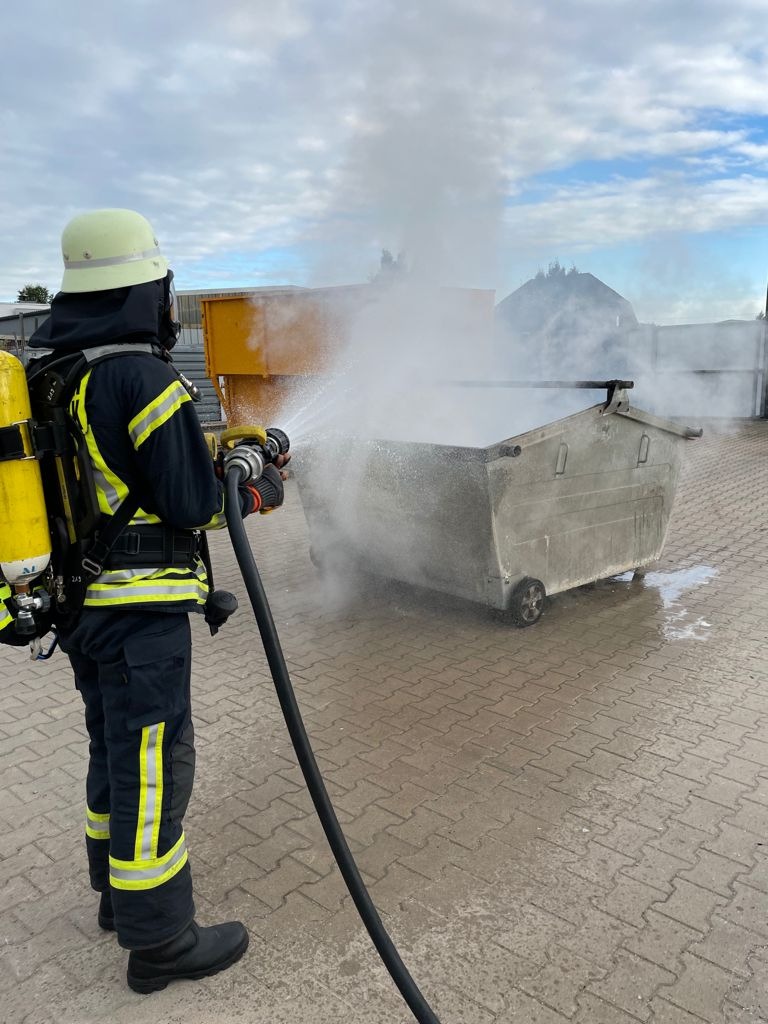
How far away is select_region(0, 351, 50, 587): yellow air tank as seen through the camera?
2.02 m

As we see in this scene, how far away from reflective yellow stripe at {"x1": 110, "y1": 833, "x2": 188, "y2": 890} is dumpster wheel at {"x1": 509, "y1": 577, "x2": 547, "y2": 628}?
2881 millimetres

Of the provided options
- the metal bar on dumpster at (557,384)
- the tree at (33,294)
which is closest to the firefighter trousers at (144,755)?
the metal bar on dumpster at (557,384)

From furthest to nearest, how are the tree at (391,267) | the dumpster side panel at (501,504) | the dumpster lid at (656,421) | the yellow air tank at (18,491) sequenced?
the tree at (391,267) → the dumpster lid at (656,421) → the dumpster side panel at (501,504) → the yellow air tank at (18,491)

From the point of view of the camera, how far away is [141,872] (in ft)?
7.20

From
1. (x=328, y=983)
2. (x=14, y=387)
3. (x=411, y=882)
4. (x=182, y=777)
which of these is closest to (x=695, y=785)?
(x=411, y=882)

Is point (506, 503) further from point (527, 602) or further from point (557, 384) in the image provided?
point (557, 384)

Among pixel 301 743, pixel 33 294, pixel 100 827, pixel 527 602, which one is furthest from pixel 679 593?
pixel 33 294

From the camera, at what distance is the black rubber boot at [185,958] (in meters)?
2.22

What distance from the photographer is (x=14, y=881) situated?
270cm

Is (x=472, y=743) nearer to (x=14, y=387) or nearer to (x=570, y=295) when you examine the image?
(x=14, y=387)

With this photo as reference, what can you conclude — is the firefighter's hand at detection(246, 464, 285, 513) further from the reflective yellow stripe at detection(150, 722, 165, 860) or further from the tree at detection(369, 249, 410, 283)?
the tree at detection(369, 249, 410, 283)

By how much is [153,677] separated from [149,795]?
0.35 m

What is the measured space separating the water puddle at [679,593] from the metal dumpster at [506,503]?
1.14 ft

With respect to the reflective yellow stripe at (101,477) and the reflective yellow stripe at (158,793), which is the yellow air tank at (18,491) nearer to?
the reflective yellow stripe at (101,477)
